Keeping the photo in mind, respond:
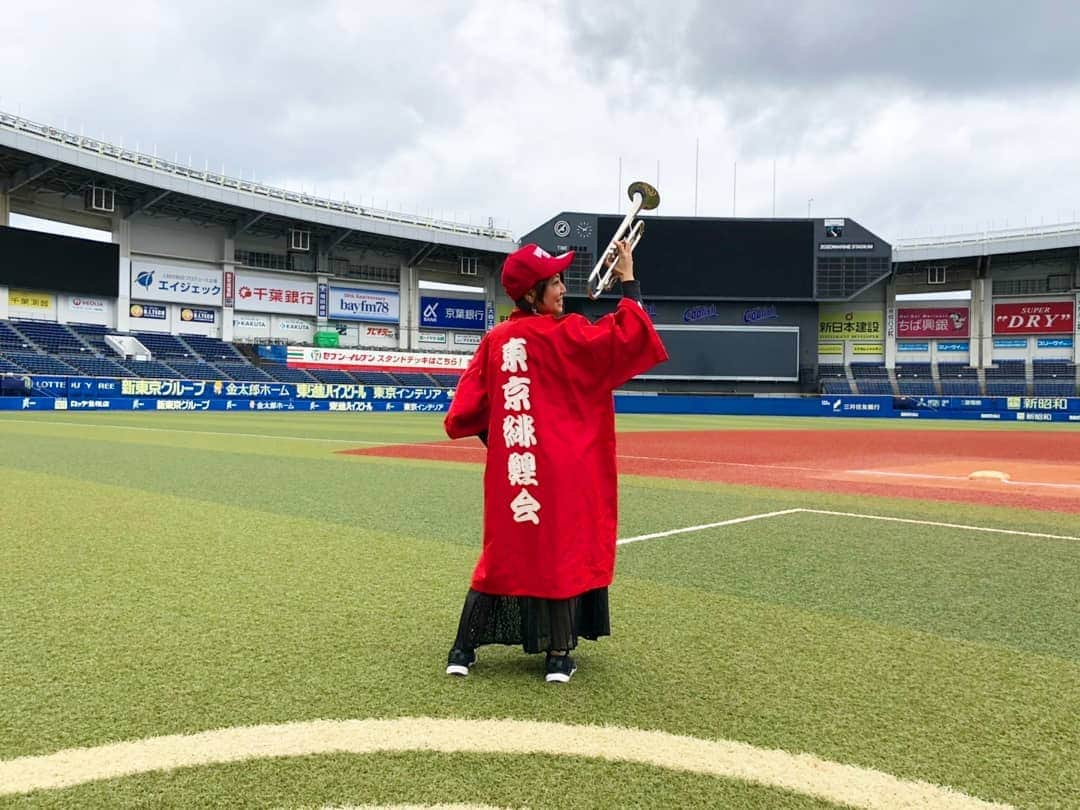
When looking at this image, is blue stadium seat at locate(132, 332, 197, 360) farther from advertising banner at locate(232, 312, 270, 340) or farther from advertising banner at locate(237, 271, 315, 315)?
advertising banner at locate(237, 271, 315, 315)

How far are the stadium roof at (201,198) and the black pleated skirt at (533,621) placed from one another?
127 ft

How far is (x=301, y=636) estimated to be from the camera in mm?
3227

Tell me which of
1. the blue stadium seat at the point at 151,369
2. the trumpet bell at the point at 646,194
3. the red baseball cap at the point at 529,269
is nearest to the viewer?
the red baseball cap at the point at 529,269

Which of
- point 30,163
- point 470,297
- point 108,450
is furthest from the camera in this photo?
point 470,297

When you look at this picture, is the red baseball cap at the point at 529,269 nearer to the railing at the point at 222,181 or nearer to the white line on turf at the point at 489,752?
the white line on turf at the point at 489,752

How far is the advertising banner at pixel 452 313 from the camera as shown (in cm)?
5200

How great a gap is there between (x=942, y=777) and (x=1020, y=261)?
2175 inches

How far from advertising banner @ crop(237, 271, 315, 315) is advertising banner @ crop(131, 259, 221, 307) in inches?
56.3

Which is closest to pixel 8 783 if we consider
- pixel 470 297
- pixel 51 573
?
pixel 51 573

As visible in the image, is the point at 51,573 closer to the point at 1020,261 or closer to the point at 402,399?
the point at 402,399

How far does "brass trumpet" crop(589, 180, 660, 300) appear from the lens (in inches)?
121

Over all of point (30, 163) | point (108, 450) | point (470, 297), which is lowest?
point (108, 450)

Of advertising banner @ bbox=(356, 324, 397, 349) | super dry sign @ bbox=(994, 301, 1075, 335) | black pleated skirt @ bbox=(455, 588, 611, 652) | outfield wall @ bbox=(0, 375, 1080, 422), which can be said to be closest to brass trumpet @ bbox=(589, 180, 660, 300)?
black pleated skirt @ bbox=(455, 588, 611, 652)

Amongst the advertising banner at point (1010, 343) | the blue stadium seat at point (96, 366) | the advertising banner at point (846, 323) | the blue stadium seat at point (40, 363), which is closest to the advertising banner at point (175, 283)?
the blue stadium seat at point (96, 366)
